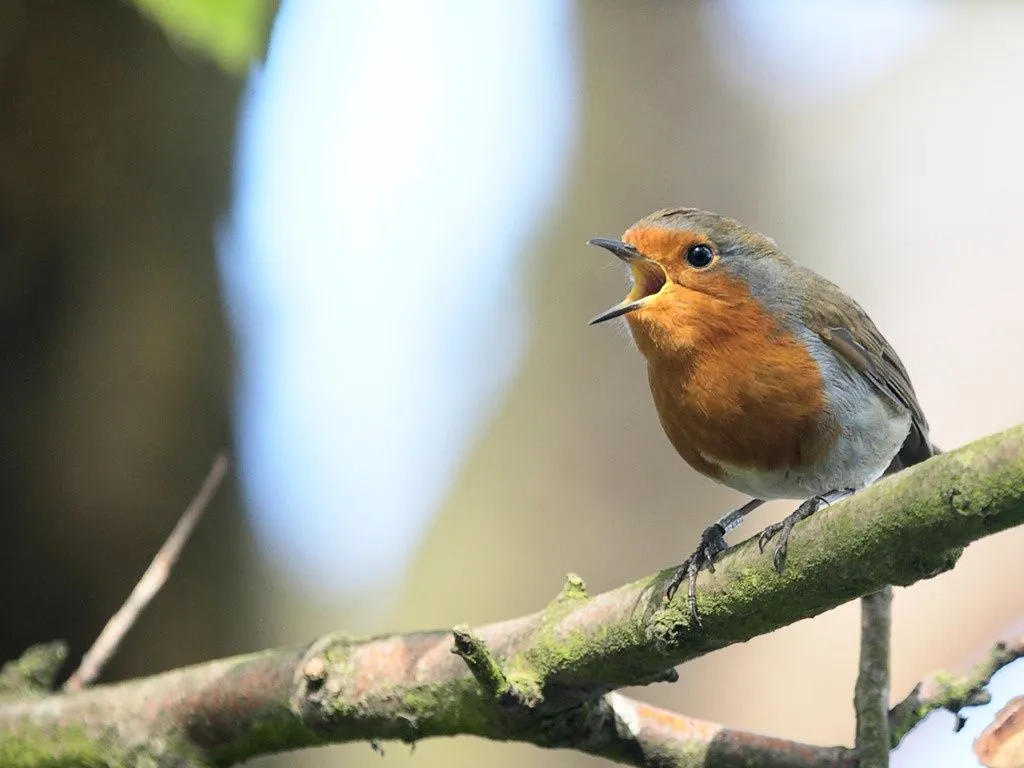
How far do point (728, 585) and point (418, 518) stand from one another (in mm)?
2466

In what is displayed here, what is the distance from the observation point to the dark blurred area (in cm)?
242

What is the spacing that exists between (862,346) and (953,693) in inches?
26.7

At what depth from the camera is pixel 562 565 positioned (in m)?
3.47

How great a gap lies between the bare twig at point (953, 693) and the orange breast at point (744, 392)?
45 cm

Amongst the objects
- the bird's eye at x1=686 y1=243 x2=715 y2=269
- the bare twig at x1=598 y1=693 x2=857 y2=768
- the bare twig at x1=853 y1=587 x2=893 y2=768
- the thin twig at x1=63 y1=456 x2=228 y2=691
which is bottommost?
the thin twig at x1=63 y1=456 x2=228 y2=691

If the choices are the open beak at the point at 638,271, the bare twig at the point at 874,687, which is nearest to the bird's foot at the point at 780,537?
the bare twig at the point at 874,687

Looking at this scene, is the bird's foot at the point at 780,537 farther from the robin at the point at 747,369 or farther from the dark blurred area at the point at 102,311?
the dark blurred area at the point at 102,311

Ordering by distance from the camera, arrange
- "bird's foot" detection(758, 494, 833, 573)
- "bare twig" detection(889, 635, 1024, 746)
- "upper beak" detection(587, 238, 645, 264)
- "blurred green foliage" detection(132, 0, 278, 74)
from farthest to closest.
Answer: "upper beak" detection(587, 238, 645, 264) → "bare twig" detection(889, 635, 1024, 746) → "bird's foot" detection(758, 494, 833, 573) → "blurred green foliage" detection(132, 0, 278, 74)

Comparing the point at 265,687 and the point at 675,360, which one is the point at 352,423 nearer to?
the point at 265,687

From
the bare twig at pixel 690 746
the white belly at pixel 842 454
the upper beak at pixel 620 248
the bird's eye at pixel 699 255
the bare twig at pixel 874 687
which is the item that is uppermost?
the bird's eye at pixel 699 255

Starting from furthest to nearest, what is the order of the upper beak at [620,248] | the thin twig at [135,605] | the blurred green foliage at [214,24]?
1. the thin twig at [135,605]
2. the upper beak at [620,248]
3. the blurred green foliage at [214,24]

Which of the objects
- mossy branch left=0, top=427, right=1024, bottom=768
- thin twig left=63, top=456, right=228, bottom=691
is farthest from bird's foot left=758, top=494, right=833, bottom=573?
thin twig left=63, top=456, right=228, bottom=691

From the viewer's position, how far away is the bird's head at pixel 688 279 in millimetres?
1829

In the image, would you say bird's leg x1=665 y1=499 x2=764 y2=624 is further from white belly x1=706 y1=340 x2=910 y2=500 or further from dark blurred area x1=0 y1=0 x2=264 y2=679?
dark blurred area x1=0 y1=0 x2=264 y2=679
